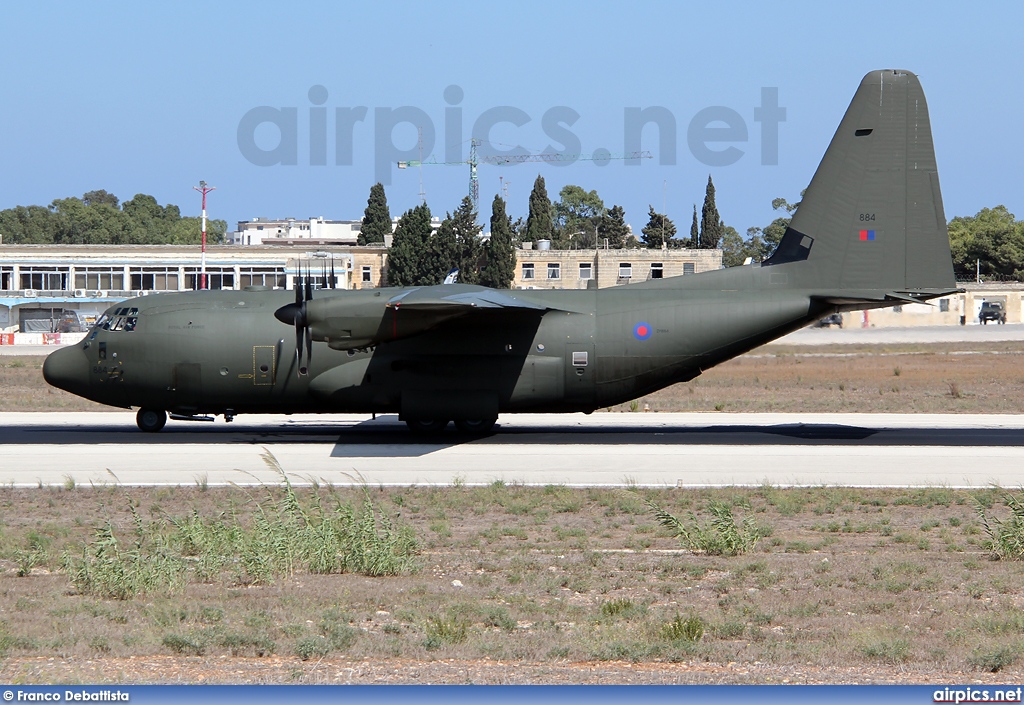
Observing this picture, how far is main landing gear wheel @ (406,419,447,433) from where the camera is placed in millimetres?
27203

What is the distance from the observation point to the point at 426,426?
2777 centimetres

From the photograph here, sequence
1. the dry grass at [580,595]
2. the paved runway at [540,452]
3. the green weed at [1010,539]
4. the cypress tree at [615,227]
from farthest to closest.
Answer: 1. the cypress tree at [615,227]
2. the paved runway at [540,452]
3. the green weed at [1010,539]
4. the dry grass at [580,595]

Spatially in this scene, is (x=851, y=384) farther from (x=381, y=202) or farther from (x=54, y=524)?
(x=381, y=202)

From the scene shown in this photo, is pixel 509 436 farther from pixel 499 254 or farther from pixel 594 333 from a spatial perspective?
pixel 499 254

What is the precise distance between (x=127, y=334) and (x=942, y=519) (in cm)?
1968

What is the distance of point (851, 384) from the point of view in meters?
47.2

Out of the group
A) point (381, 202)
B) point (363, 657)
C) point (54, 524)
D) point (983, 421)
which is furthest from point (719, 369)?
point (381, 202)

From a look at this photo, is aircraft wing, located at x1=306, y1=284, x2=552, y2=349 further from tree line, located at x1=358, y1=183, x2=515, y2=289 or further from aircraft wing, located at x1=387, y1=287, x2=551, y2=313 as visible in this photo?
tree line, located at x1=358, y1=183, x2=515, y2=289

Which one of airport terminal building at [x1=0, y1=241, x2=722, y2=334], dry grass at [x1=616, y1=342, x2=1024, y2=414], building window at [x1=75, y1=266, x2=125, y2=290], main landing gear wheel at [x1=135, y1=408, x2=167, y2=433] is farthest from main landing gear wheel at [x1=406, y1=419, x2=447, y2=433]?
building window at [x1=75, y1=266, x2=125, y2=290]

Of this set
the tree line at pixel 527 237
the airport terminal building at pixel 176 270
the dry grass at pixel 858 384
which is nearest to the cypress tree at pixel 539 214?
the tree line at pixel 527 237

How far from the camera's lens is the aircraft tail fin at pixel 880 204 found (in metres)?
26.0

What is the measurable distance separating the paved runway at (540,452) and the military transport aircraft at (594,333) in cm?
125

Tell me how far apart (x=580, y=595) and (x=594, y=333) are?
1401 centimetres

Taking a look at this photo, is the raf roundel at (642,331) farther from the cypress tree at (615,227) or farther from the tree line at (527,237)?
the cypress tree at (615,227)
